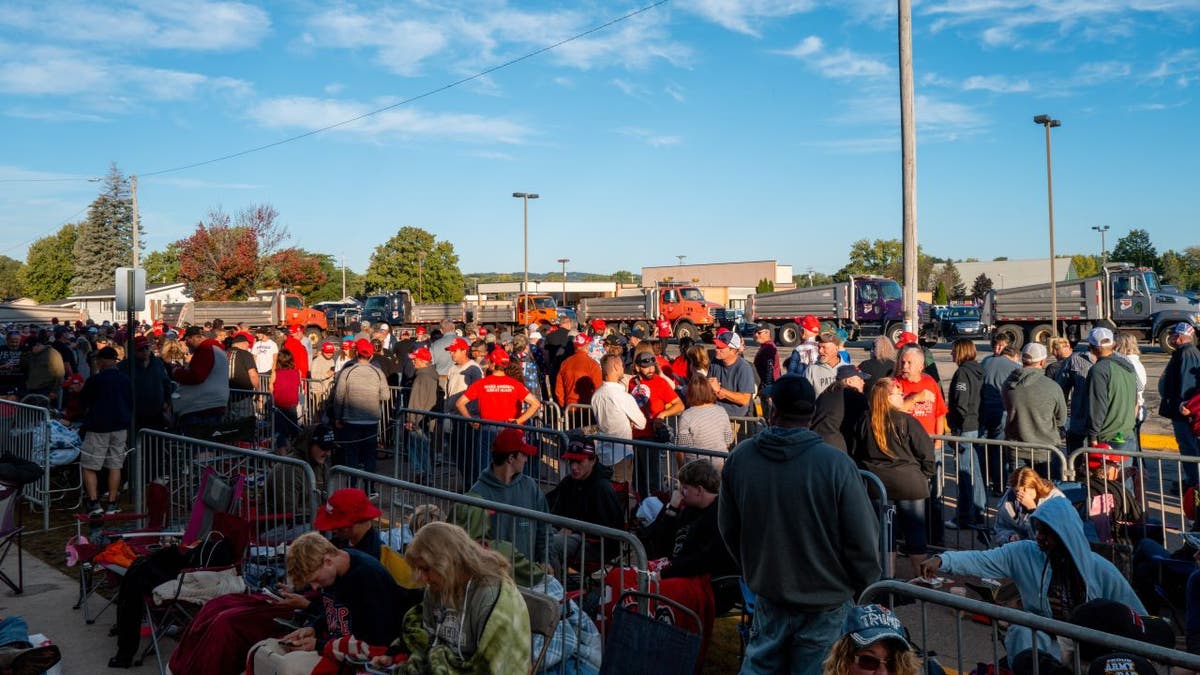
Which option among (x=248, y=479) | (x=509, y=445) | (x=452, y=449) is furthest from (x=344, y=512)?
(x=452, y=449)

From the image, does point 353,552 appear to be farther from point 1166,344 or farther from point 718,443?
point 1166,344

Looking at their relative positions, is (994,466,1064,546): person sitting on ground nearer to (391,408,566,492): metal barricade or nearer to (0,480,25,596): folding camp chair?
(391,408,566,492): metal barricade

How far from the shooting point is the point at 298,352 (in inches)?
605

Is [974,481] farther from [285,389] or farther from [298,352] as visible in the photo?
[298,352]

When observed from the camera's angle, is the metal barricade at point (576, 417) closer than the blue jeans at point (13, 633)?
No

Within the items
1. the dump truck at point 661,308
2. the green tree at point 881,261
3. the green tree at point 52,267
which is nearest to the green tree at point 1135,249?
the green tree at point 881,261

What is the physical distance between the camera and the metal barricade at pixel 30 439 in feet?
31.4

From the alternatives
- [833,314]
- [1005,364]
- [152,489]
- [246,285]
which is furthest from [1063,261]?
[152,489]

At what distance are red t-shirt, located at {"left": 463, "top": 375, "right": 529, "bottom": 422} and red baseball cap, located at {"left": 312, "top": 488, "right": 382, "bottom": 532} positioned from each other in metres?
3.95

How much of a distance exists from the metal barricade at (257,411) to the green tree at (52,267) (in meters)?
98.8

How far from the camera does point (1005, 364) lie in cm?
944

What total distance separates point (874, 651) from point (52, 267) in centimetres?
11568

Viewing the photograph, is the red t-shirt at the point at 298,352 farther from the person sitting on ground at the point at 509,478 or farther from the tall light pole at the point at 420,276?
the tall light pole at the point at 420,276

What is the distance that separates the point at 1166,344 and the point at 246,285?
52.7 meters
